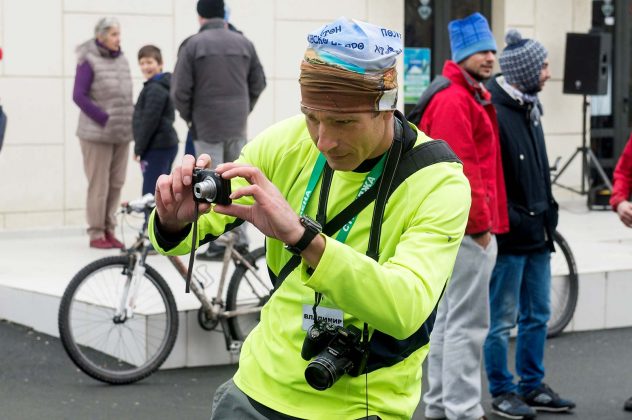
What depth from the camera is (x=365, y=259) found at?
108 inches

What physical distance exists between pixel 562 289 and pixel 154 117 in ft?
12.2

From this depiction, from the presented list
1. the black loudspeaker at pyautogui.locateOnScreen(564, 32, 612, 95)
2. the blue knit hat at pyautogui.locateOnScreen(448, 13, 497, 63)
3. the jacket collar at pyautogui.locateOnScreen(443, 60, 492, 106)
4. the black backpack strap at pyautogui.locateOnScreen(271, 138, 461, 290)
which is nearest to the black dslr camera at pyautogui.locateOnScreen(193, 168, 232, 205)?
the black backpack strap at pyautogui.locateOnScreen(271, 138, 461, 290)

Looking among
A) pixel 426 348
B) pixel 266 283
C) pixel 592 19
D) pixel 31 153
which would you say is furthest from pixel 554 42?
pixel 426 348

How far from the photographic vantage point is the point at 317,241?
2.70 m

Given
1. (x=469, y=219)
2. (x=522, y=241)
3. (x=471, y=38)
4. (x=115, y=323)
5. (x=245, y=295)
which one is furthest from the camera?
(x=245, y=295)

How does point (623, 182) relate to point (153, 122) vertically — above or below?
below

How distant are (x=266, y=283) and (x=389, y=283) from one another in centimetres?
533

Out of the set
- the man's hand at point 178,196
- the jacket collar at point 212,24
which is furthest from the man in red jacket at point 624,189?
the man's hand at point 178,196

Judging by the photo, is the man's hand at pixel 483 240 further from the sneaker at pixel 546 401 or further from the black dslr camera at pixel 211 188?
the black dslr camera at pixel 211 188

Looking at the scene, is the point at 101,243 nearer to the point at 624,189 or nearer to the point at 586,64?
the point at 624,189

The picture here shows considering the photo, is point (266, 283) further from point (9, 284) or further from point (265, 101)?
point (265, 101)

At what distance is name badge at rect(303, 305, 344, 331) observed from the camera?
3.03 meters

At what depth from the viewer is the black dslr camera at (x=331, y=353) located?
298 centimetres

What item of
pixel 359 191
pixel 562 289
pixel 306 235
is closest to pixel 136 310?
pixel 562 289
